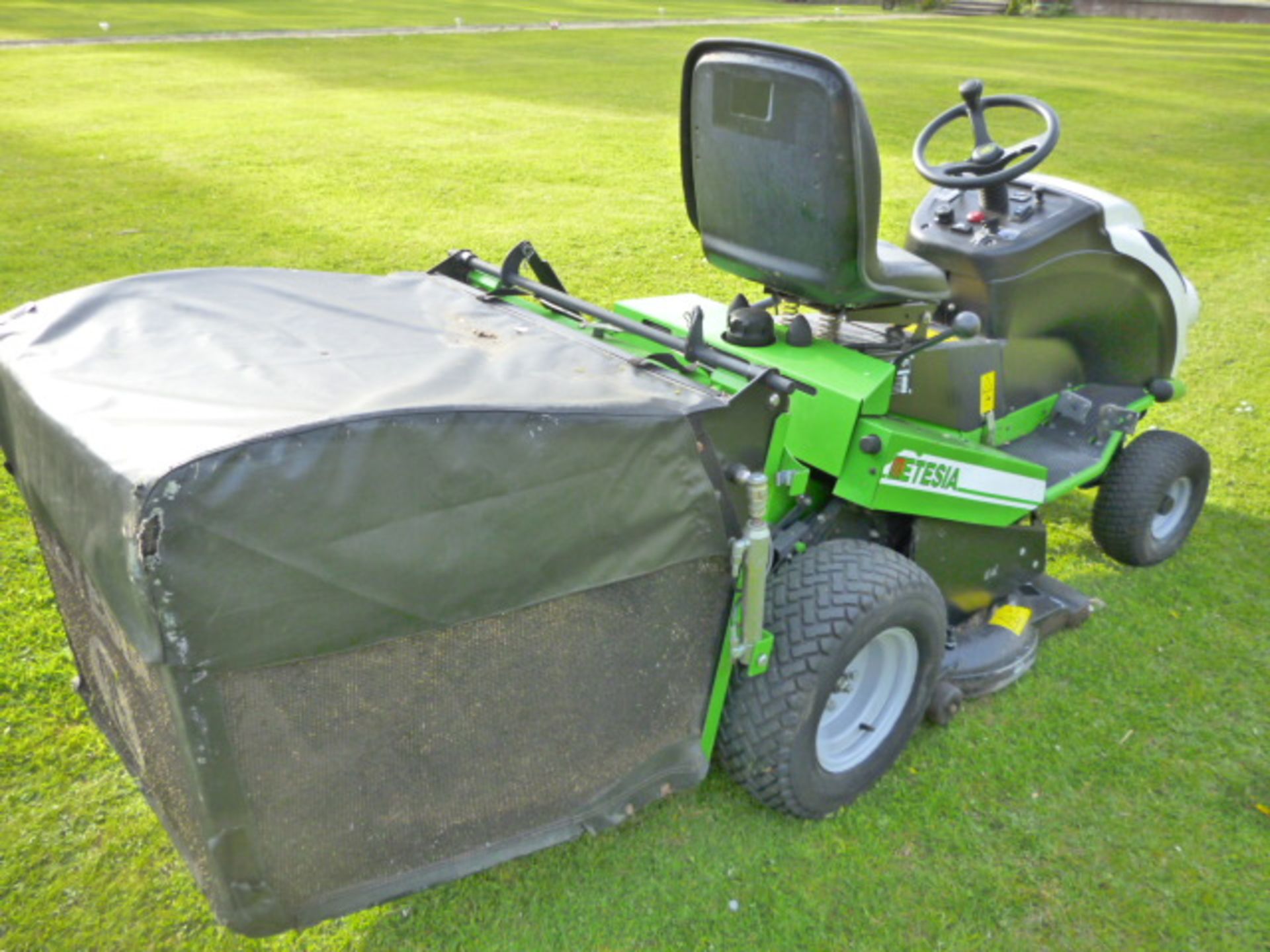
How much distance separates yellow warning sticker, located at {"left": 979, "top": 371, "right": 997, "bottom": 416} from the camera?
3310 mm

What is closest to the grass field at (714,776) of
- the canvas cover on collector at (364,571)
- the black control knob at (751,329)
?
the canvas cover on collector at (364,571)

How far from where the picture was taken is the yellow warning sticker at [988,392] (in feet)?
10.9

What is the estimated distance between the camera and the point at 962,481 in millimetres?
3021

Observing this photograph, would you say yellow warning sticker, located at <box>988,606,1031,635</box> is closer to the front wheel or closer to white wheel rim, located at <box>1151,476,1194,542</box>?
the front wheel

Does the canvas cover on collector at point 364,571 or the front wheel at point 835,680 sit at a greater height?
the canvas cover on collector at point 364,571

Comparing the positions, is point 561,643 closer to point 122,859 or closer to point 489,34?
point 122,859

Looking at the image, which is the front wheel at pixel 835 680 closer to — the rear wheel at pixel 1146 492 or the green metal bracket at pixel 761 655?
the green metal bracket at pixel 761 655

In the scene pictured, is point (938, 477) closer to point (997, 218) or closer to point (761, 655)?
point (761, 655)

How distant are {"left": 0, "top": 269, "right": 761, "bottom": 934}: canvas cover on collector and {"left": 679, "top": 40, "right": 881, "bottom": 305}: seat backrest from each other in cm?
76

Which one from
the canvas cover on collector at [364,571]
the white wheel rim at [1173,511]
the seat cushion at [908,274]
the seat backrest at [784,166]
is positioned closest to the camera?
the canvas cover on collector at [364,571]

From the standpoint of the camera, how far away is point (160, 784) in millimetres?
2115

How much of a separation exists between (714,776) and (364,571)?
1436 mm

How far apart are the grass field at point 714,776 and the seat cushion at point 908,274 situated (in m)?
1.27

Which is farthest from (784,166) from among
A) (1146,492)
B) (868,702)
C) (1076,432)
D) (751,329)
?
(1146,492)
